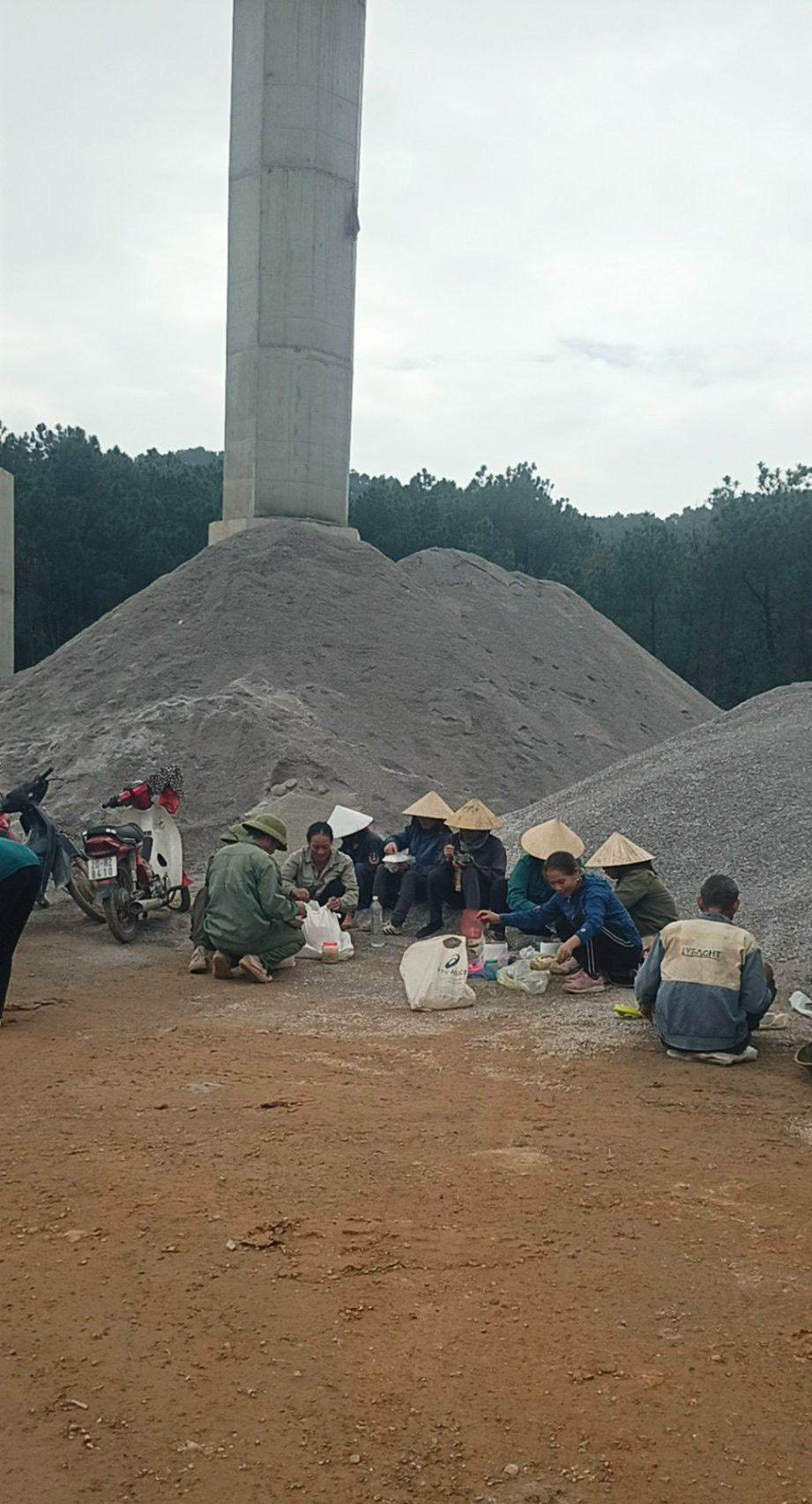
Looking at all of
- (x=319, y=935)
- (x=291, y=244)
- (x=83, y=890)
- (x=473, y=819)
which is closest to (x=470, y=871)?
(x=473, y=819)

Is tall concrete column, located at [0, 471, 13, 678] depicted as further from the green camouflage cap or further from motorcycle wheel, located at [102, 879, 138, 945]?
the green camouflage cap

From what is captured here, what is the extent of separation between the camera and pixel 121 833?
8.34m

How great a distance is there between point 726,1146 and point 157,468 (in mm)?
28614

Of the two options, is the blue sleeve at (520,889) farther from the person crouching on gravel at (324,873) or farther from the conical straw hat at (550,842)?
the person crouching on gravel at (324,873)

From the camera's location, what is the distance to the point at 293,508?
719 inches

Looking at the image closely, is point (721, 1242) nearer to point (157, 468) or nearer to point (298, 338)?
point (298, 338)

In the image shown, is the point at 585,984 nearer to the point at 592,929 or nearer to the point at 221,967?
the point at 592,929

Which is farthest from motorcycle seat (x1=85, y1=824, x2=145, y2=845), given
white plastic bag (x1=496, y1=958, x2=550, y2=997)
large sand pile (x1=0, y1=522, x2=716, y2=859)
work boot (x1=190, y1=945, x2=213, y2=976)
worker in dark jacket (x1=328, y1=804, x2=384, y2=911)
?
white plastic bag (x1=496, y1=958, x2=550, y2=997)

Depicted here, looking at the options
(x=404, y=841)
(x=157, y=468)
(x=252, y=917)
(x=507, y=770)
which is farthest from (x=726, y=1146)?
(x=157, y=468)

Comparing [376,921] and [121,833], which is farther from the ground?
[121,833]

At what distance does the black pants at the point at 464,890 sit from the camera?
8.21m

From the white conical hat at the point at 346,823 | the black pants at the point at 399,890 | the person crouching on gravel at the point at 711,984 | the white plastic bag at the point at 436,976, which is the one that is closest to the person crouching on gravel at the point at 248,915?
the white plastic bag at the point at 436,976

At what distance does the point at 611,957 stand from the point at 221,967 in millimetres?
2234

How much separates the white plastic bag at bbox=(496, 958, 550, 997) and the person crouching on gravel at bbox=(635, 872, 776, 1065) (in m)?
1.31
